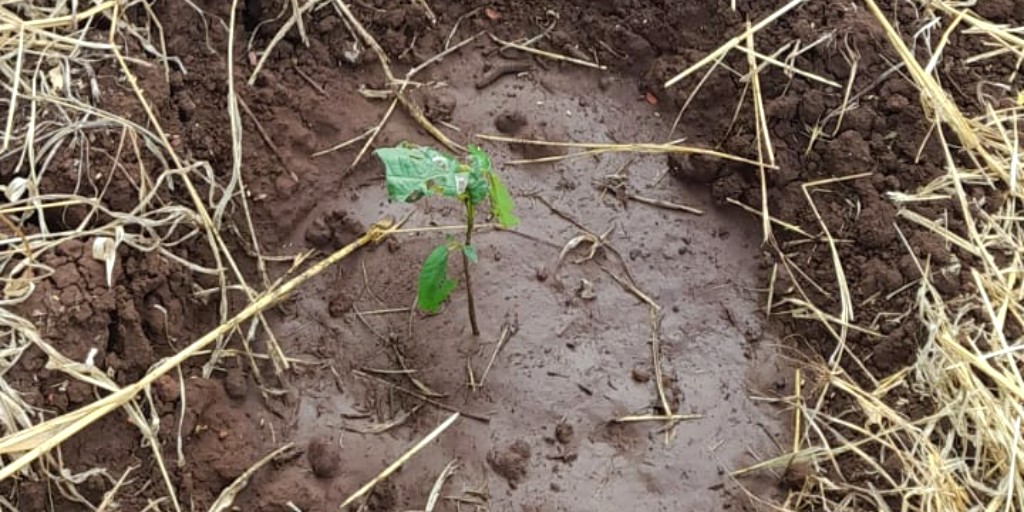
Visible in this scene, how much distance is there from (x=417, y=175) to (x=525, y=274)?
0.46m

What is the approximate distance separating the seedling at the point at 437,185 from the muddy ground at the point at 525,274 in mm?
185

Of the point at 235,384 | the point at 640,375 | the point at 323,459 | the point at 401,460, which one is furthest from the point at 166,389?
the point at 640,375

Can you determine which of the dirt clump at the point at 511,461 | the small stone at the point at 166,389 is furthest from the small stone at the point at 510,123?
the small stone at the point at 166,389

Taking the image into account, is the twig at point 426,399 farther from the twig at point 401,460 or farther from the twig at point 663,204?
the twig at point 663,204

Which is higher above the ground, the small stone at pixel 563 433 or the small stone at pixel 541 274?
the small stone at pixel 541 274

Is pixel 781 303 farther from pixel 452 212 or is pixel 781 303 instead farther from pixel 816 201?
pixel 452 212

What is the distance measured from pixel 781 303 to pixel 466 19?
36.3 inches

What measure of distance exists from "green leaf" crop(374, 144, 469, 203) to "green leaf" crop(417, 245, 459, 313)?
15 cm

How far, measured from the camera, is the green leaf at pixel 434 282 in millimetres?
1834

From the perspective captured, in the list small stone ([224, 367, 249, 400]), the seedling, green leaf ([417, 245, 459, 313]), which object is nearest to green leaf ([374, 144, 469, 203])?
the seedling

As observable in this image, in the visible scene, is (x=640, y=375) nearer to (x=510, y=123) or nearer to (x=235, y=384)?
(x=510, y=123)

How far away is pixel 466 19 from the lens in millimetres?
2318

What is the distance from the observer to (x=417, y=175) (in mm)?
1708

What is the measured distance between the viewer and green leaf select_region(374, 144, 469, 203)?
1.69m
